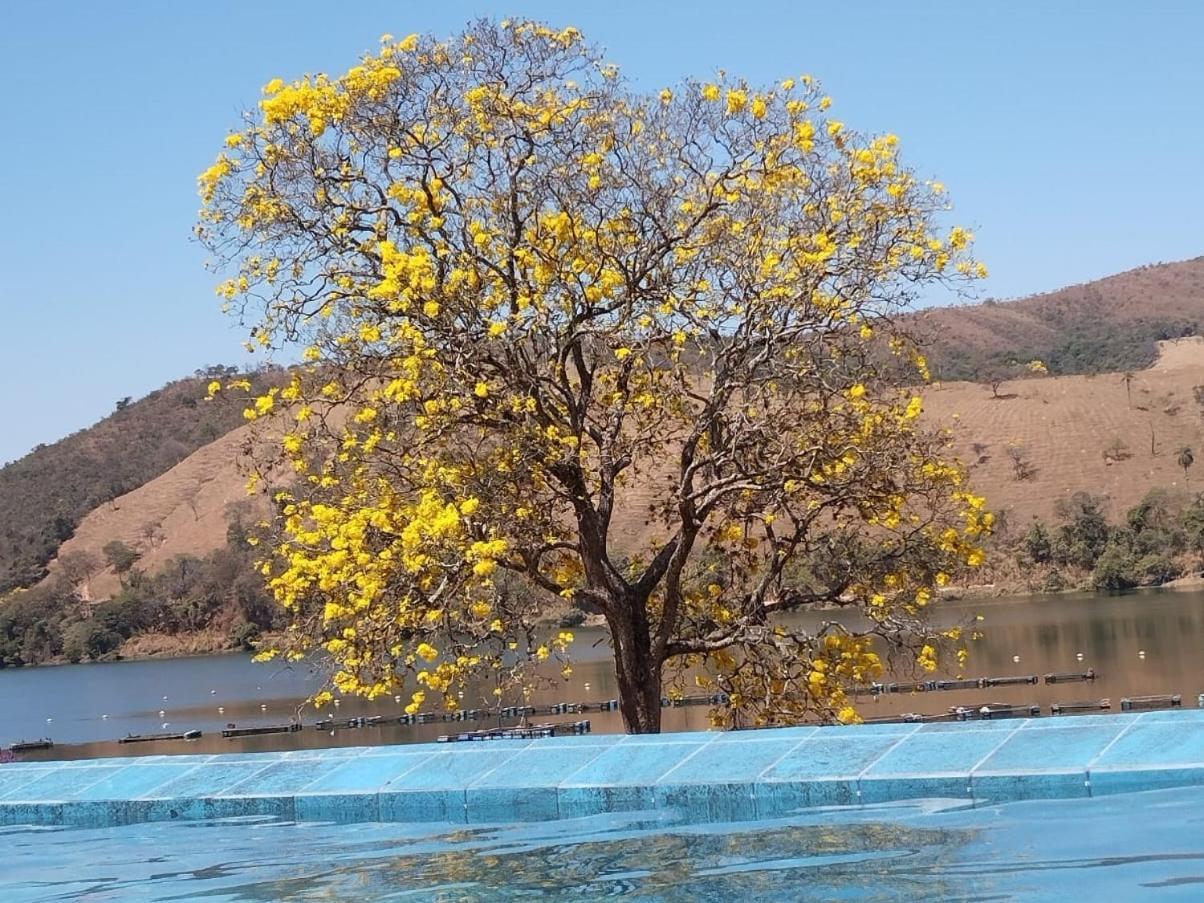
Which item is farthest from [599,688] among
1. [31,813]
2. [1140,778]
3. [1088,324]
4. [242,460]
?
[1088,324]

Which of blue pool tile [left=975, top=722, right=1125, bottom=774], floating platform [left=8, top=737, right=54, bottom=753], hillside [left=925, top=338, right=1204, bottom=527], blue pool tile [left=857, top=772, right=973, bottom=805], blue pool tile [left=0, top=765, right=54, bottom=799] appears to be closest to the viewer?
blue pool tile [left=975, top=722, right=1125, bottom=774]

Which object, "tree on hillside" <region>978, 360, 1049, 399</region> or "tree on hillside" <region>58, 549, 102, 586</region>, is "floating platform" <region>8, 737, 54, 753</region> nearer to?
"tree on hillside" <region>58, 549, 102, 586</region>

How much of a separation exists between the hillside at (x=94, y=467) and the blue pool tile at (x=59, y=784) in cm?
10273

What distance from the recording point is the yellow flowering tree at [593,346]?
13.5 m

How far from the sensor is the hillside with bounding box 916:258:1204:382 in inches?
4941

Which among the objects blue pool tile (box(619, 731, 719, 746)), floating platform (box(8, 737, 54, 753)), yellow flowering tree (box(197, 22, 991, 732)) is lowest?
floating platform (box(8, 737, 54, 753))

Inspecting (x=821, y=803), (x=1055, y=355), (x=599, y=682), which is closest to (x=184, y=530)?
(x=599, y=682)

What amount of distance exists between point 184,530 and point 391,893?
102664 mm

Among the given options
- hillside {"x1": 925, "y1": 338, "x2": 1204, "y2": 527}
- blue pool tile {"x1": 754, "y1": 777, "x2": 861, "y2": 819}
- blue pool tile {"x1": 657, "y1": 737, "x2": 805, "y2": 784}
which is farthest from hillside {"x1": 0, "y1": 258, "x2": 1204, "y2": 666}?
blue pool tile {"x1": 754, "y1": 777, "x2": 861, "y2": 819}

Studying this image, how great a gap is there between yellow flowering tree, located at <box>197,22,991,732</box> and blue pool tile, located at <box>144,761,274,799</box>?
7.81ft

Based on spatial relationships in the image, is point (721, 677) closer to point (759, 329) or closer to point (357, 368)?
point (759, 329)

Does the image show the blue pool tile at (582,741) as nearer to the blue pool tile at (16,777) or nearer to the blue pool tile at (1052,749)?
the blue pool tile at (1052,749)

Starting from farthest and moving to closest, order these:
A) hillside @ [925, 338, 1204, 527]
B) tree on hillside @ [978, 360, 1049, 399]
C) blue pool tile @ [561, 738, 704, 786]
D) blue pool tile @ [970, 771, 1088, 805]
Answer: tree on hillside @ [978, 360, 1049, 399], hillside @ [925, 338, 1204, 527], blue pool tile @ [561, 738, 704, 786], blue pool tile @ [970, 771, 1088, 805]

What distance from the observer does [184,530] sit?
106 meters
